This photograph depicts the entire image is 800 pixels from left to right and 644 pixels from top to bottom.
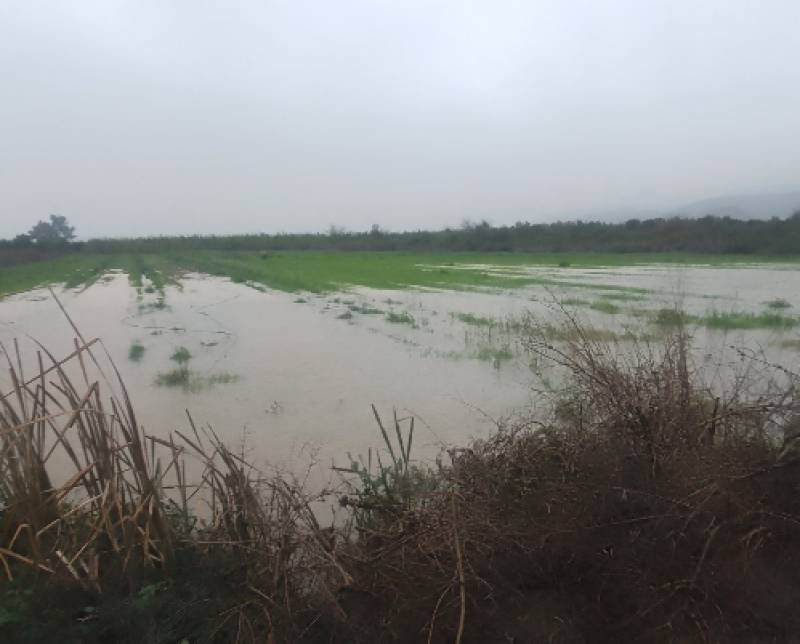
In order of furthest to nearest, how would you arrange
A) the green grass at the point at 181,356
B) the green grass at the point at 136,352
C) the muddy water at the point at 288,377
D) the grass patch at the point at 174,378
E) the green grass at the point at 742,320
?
the green grass at the point at 742,320
the green grass at the point at 136,352
the green grass at the point at 181,356
the grass patch at the point at 174,378
the muddy water at the point at 288,377

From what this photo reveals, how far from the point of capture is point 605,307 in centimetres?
1128

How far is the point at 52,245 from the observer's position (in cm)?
3086

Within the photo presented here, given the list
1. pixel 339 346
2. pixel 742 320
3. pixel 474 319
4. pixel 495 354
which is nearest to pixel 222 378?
pixel 339 346

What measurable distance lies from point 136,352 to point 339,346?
324 cm

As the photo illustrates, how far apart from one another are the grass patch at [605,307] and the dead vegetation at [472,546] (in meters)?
7.64

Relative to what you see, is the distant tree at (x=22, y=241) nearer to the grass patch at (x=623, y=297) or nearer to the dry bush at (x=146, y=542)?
the grass patch at (x=623, y=297)

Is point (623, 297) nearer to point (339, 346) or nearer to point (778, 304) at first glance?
point (778, 304)

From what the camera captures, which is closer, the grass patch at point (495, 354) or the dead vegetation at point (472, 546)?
the dead vegetation at point (472, 546)

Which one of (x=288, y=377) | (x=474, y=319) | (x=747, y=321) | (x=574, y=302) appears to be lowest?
(x=288, y=377)

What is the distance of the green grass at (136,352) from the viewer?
8875mm

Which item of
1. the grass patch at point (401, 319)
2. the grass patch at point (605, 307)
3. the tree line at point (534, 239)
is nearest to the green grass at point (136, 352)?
the grass patch at point (401, 319)

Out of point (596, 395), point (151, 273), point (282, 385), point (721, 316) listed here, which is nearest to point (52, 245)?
point (151, 273)

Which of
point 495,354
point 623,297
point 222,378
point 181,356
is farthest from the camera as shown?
point 623,297

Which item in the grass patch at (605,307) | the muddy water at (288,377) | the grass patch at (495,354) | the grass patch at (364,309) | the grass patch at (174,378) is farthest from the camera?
the grass patch at (364,309)
